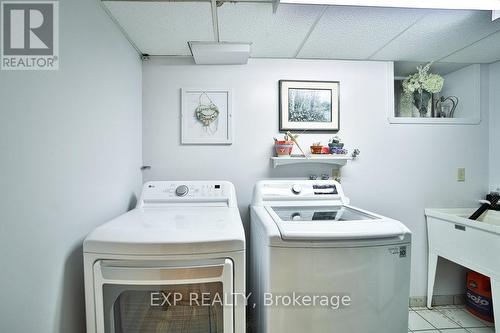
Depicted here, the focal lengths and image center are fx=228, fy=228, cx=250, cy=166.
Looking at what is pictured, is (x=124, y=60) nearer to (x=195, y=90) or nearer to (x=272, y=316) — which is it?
(x=195, y=90)

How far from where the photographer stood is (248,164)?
6.33ft

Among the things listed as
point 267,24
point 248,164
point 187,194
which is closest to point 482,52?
point 267,24

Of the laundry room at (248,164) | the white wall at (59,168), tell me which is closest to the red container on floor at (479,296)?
the laundry room at (248,164)

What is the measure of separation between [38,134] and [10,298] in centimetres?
57

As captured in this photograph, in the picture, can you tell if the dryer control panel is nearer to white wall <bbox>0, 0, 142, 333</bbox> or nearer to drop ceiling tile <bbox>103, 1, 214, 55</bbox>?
white wall <bbox>0, 0, 142, 333</bbox>

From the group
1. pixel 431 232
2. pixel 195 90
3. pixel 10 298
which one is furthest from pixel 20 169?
pixel 431 232

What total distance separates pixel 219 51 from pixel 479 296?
9.20 feet

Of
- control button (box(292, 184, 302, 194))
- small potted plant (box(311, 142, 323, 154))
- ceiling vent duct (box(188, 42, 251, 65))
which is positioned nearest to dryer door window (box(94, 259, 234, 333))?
control button (box(292, 184, 302, 194))

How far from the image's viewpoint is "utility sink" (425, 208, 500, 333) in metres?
1.50

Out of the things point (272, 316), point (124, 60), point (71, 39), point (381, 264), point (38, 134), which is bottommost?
point (272, 316)

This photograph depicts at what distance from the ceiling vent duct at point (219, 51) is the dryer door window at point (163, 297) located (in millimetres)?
1455

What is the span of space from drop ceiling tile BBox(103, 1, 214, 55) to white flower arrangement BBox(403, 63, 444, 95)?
173 cm

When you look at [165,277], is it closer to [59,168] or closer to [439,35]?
[59,168]

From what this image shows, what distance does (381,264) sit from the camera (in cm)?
110
